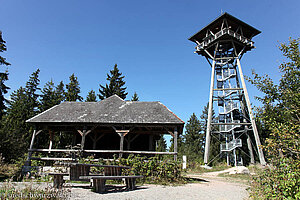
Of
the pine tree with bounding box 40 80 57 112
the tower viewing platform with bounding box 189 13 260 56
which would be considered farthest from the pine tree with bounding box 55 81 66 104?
the tower viewing platform with bounding box 189 13 260 56

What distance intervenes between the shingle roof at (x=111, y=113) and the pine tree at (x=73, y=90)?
660 inches

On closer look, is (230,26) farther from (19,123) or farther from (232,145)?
(19,123)

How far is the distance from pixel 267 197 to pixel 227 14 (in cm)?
2021

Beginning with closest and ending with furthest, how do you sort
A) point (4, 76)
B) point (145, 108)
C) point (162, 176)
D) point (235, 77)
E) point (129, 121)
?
point (162, 176) → point (129, 121) → point (145, 108) → point (4, 76) → point (235, 77)

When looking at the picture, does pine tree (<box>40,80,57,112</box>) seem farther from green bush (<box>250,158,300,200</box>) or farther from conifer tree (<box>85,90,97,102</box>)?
green bush (<box>250,158,300,200</box>)

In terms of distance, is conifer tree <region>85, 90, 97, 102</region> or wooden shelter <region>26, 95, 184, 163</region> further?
conifer tree <region>85, 90, 97, 102</region>

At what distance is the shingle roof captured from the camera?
43.7ft

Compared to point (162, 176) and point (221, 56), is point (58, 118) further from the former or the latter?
point (221, 56)

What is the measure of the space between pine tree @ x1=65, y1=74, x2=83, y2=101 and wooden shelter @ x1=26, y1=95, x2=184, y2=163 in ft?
55.7

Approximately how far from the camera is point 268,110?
654 cm

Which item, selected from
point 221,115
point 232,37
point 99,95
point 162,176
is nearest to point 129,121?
point 162,176

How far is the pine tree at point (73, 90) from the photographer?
107 feet

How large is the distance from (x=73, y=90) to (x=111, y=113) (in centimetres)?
2189

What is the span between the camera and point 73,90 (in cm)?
3356
